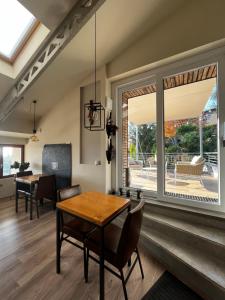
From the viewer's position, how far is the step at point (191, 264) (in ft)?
4.63

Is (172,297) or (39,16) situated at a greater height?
(39,16)

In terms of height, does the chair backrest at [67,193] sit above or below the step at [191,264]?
above

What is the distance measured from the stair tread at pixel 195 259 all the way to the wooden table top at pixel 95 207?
2.46ft

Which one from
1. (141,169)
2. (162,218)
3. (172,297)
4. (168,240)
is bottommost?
(172,297)

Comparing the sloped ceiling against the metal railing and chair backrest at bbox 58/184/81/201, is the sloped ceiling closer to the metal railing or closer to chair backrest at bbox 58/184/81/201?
chair backrest at bbox 58/184/81/201

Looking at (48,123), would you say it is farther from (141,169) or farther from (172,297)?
(172,297)

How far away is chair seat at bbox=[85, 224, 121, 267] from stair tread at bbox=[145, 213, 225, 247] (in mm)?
815

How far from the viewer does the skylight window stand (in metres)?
2.08

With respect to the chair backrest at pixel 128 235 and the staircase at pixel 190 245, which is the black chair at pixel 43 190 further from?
the chair backrest at pixel 128 235

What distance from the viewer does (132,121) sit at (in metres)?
3.07

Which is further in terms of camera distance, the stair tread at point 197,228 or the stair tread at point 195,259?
the stair tread at point 197,228

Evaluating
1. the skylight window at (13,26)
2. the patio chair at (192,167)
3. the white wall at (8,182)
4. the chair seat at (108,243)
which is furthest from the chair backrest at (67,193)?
the white wall at (8,182)

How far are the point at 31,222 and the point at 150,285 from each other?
7.72 ft

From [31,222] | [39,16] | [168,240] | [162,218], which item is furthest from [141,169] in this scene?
[39,16]
